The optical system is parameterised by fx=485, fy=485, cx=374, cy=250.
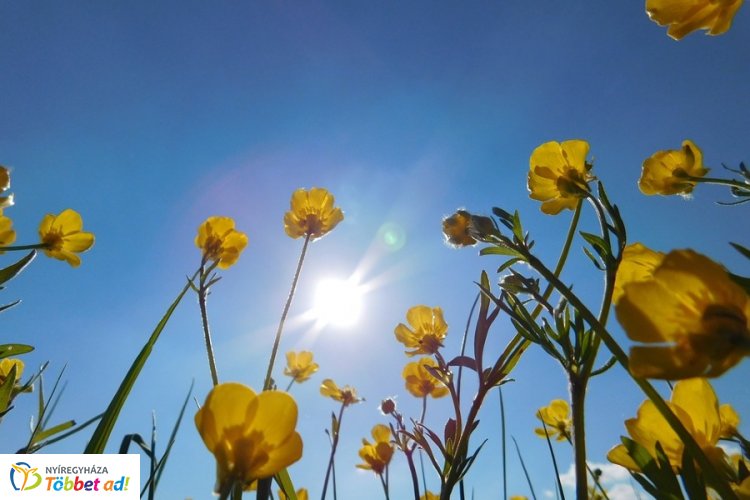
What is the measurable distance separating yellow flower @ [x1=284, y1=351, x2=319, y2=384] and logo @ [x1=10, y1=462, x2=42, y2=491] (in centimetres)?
443

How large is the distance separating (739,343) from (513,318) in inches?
31.7

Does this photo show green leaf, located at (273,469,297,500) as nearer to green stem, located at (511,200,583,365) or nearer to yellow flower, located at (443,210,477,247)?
green stem, located at (511,200,583,365)

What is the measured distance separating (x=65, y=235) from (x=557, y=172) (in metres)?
3.07

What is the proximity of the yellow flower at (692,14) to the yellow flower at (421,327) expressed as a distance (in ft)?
5.95

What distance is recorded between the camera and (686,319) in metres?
0.73

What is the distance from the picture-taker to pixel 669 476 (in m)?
0.97

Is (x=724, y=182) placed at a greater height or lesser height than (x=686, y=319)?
greater

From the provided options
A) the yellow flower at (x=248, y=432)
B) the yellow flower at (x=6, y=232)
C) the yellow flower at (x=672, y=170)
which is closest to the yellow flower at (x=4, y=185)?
the yellow flower at (x=6, y=232)

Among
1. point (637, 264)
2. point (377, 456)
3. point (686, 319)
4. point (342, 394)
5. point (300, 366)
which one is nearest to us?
point (686, 319)

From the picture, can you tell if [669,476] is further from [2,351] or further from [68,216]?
[68,216]

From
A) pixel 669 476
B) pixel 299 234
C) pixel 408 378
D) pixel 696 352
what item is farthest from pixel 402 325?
pixel 696 352

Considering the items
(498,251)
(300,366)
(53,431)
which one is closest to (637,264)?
(498,251)

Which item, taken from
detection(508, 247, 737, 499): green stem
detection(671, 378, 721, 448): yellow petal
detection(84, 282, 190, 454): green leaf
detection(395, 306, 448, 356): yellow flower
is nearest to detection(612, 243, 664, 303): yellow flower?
detection(508, 247, 737, 499): green stem

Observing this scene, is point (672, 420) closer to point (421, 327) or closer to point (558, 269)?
point (558, 269)
